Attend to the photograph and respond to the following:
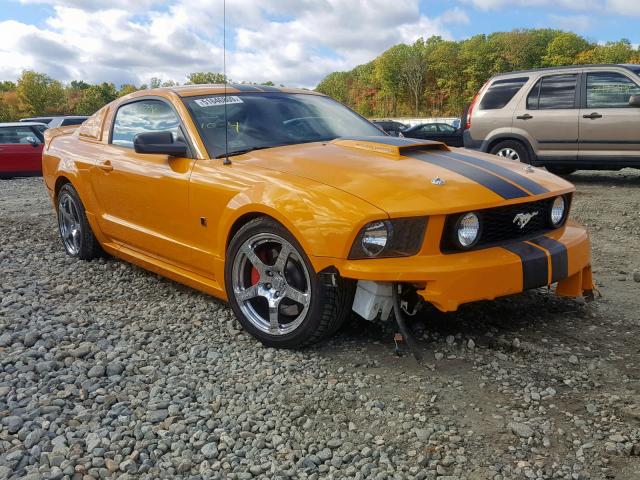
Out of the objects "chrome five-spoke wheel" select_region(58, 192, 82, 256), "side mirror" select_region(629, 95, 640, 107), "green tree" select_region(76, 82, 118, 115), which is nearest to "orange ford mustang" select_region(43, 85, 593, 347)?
"chrome five-spoke wheel" select_region(58, 192, 82, 256)

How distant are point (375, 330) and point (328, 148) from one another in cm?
111

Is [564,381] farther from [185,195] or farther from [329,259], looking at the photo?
[185,195]

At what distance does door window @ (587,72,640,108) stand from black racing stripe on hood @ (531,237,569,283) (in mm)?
6467

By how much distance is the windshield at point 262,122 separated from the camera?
380 centimetres

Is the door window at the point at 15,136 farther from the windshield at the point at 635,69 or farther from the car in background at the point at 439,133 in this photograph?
the windshield at the point at 635,69

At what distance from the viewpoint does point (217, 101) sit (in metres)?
4.02

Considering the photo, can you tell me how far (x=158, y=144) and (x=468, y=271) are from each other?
2.02 meters

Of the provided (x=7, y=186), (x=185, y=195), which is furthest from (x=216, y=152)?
(x=7, y=186)

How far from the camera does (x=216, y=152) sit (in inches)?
145

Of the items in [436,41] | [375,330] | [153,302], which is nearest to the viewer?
[375,330]

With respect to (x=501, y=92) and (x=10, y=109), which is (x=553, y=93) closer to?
(x=501, y=92)

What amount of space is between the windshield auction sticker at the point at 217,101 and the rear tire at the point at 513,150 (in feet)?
21.2

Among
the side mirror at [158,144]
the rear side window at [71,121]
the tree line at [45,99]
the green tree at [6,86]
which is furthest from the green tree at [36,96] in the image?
the side mirror at [158,144]

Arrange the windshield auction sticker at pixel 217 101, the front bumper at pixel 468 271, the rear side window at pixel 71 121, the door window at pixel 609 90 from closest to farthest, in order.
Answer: the front bumper at pixel 468 271
the windshield auction sticker at pixel 217 101
the door window at pixel 609 90
the rear side window at pixel 71 121
